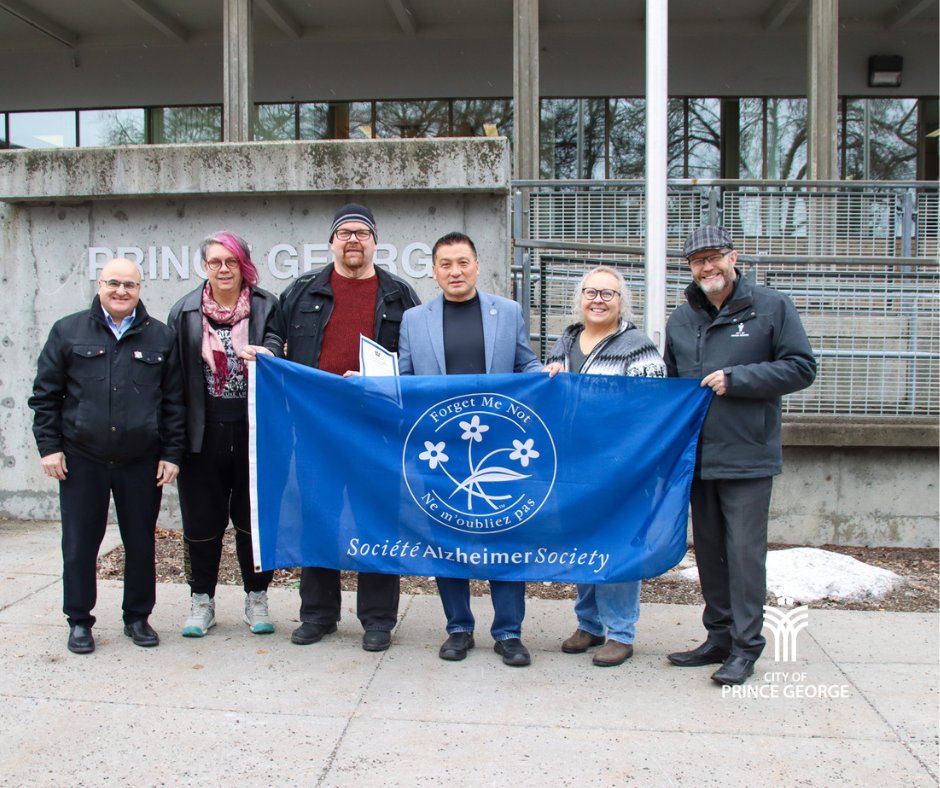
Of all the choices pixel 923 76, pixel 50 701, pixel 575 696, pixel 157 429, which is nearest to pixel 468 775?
pixel 575 696

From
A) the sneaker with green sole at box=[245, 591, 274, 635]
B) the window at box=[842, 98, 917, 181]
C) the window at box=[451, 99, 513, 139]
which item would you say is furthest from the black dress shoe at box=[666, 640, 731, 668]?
the window at box=[842, 98, 917, 181]

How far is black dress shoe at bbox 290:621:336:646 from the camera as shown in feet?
14.8

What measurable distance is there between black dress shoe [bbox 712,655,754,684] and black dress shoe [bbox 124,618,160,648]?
2.63 metres

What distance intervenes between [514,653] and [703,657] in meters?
0.89

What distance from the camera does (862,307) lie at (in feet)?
23.0

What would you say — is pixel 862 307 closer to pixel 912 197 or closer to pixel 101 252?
pixel 912 197

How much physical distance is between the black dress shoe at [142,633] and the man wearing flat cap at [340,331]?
0.66 m

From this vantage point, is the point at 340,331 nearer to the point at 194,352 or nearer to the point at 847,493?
the point at 194,352

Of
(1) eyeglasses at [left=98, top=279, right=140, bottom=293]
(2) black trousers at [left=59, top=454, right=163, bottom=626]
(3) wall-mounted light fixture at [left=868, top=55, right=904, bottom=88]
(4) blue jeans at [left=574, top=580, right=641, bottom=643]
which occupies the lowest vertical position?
(4) blue jeans at [left=574, top=580, right=641, bottom=643]

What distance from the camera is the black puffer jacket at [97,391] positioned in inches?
166

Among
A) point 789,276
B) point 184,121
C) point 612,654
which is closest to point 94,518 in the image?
point 612,654

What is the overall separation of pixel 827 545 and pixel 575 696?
3.62m

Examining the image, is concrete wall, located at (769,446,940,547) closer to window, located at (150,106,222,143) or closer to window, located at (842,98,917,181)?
window, located at (842,98,917,181)

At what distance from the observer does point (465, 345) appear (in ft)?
14.3
